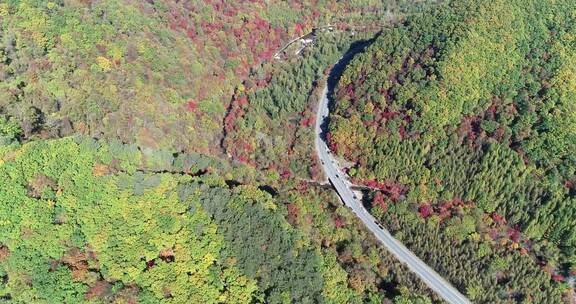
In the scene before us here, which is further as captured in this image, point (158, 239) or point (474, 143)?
point (474, 143)

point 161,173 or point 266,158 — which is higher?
point 161,173

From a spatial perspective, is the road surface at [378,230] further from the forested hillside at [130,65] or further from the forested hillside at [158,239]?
the forested hillside at [130,65]

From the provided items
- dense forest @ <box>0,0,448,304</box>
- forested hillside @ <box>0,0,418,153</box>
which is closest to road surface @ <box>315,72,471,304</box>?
dense forest @ <box>0,0,448,304</box>

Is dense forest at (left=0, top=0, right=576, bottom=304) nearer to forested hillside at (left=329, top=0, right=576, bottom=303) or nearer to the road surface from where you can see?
forested hillside at (left=329, top=0, right=576, bottom=303)

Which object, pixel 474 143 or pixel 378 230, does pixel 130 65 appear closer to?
pixel 378 230

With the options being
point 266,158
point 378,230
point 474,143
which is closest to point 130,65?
point 266,158

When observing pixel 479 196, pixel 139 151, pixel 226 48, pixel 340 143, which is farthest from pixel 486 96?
pixel 139 151
